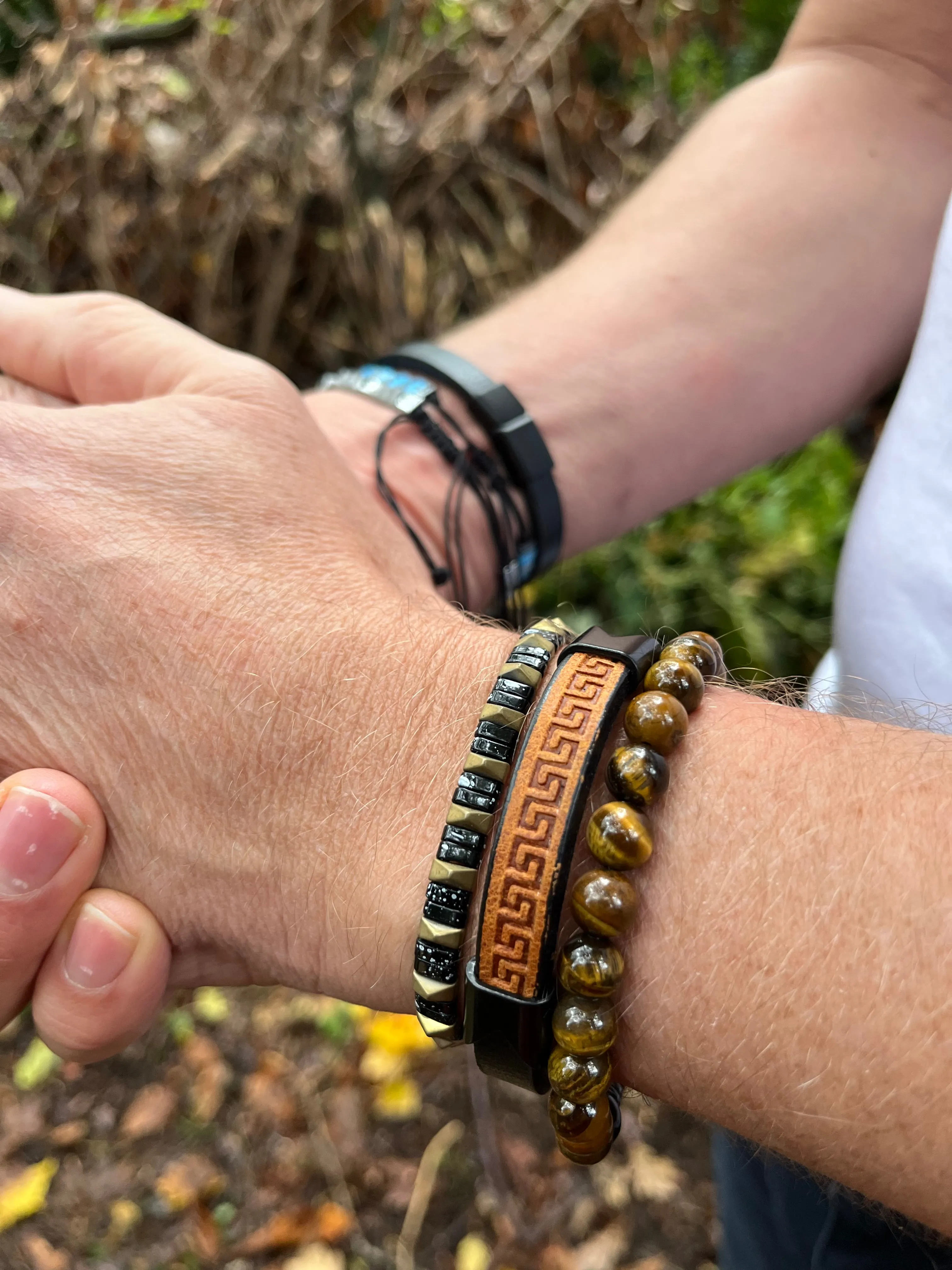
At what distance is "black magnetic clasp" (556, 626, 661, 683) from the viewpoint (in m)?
0.97

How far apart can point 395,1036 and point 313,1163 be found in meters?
0.41

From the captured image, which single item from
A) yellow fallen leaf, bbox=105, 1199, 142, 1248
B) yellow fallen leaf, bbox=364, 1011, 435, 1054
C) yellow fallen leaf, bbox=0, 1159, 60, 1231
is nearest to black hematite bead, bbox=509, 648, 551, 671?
yellow fallen leaf, bbox=364, 1011, 435, 1054

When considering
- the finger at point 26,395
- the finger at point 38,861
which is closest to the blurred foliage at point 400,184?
the finger at point 26,395

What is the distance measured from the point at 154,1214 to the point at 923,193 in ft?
9.96

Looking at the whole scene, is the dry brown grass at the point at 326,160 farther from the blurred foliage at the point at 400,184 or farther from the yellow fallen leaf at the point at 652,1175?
the yellow fallen leaf at the point at 652,1175

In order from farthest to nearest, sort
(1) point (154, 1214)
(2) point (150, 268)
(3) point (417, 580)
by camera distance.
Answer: (2) point (150, 268) → (1) point (154, 1214) → (3) point (417, 580)

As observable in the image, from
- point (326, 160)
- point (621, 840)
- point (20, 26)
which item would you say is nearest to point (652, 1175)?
point (621, 840)

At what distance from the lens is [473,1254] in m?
2.41

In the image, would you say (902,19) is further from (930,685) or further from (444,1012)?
(444,1012)

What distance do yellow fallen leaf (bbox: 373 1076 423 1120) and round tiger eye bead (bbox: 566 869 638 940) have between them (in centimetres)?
211

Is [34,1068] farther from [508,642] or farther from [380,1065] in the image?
[508,642]

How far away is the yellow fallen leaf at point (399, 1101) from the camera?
2678mm

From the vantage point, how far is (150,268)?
11.5 ft

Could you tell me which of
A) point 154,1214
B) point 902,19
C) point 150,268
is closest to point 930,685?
point 902,19
